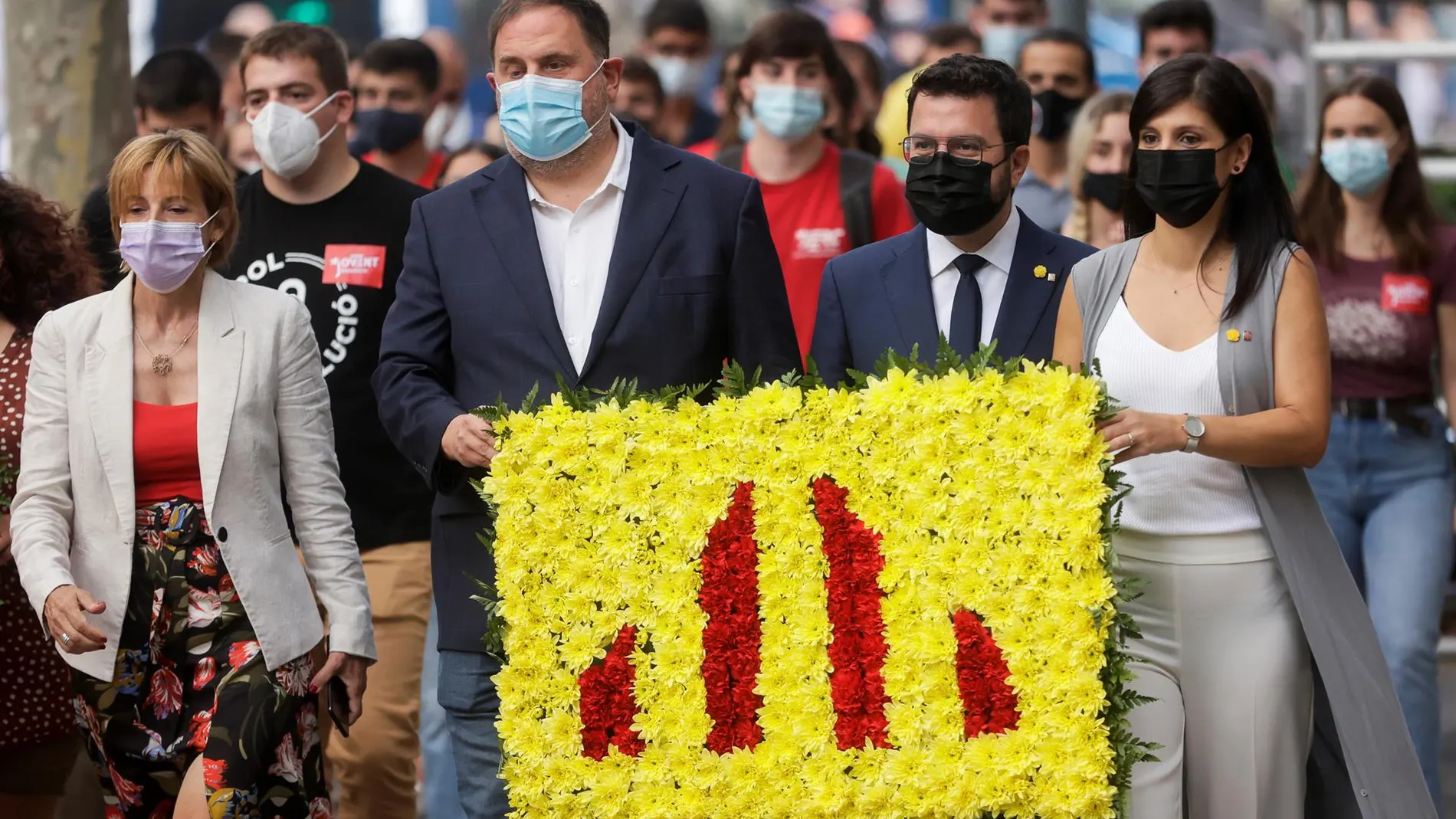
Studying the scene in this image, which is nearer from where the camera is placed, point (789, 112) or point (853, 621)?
point (853, 621)

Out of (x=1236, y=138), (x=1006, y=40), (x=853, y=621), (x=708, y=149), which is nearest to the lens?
(x=853, y=621)

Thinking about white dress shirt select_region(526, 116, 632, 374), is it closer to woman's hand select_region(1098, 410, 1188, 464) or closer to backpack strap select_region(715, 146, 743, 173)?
woman's hand select_region(1098, 410, 1188, 464)

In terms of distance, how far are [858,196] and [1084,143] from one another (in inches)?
37.2

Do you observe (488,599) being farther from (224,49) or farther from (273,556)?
(224,49)

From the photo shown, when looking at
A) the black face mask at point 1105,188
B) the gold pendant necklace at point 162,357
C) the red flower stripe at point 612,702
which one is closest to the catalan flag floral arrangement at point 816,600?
the red flower stripe at point 612,702

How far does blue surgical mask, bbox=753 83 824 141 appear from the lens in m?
8.07

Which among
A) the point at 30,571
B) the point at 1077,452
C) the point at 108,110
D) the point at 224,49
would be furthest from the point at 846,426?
the point at 224,49

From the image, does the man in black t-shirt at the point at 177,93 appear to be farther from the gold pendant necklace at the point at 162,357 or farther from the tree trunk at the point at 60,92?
the gold pendant necklace at the point at 162,357

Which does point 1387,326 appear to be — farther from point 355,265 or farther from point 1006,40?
point 355,265

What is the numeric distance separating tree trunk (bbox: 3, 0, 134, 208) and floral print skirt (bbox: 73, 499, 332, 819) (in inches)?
186

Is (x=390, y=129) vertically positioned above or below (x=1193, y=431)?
above

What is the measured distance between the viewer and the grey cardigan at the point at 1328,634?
5.09 metres

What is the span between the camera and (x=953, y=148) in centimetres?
567

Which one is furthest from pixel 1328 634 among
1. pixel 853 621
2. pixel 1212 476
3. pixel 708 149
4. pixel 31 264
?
pixel 708 149
